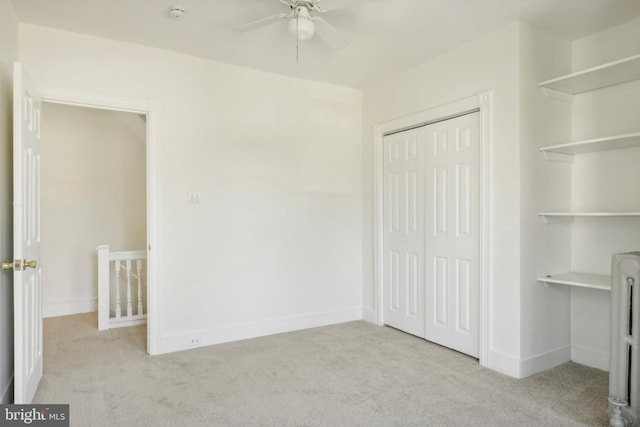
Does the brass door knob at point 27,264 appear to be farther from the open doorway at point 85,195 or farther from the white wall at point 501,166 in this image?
the white wall at point 501,166

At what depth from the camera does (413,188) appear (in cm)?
388

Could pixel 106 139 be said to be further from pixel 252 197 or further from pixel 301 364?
pixel 301 364

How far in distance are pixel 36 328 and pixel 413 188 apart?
3.28m

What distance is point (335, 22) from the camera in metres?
2.88

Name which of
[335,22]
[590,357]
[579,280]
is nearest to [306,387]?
[579,280]

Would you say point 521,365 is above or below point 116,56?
below

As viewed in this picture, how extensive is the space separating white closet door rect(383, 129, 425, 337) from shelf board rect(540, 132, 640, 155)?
114cm

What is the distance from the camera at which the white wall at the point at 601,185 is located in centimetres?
290

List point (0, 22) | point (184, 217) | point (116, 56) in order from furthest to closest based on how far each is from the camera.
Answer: point (184, 217) → point (116, 56) → point (0, 22)

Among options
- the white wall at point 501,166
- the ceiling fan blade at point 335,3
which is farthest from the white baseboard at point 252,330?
the ceiling fan blade at point 335,3

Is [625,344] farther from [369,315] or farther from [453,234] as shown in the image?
[369,315]

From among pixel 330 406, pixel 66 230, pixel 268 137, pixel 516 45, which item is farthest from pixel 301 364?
pixel 66 230

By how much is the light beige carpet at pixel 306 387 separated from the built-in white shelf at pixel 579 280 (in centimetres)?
71

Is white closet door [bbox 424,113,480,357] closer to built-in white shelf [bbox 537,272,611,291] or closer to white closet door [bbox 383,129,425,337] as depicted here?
white closet door [bbox 383,129,425,337]
